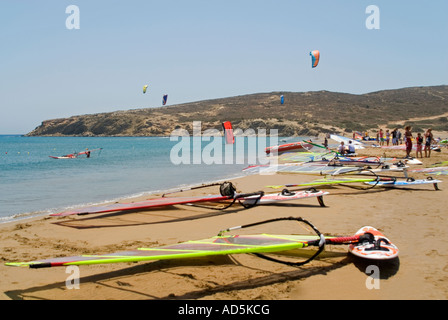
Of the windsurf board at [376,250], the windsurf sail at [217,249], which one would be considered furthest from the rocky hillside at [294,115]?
the windsurf sail at [217,249]

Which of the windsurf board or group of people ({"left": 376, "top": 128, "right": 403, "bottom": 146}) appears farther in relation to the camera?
group of people ({"left": 376, "top": 128, "right": 403, "bottom": 146})

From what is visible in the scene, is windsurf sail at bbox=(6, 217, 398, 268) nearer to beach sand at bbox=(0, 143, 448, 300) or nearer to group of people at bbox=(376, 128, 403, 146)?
beach sand at bbox=(0, 143, 448, 300)

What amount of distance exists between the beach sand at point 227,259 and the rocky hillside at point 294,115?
43357 millimetres

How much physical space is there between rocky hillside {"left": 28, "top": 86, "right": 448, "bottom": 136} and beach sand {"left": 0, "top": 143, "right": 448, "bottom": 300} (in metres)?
43.4

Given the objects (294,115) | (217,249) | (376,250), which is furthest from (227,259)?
(294,115)

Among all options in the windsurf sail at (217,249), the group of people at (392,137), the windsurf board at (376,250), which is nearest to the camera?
the windsurf sail at (217,249)

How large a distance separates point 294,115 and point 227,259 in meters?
61.2

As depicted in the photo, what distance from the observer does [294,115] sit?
2514 inches

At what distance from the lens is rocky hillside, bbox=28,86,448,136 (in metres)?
55.2

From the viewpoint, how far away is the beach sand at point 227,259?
11.6 feet

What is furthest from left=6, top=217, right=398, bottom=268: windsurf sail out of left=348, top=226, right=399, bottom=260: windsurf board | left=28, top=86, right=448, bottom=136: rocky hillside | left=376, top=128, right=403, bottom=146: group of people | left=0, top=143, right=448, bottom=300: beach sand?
left=28, top=86, right=448, bottom=136: rocky hillside

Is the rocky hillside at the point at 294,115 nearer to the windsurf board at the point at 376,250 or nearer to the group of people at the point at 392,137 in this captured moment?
the group of people at the point at 392,137

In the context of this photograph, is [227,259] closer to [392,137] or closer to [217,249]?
[217,249]
